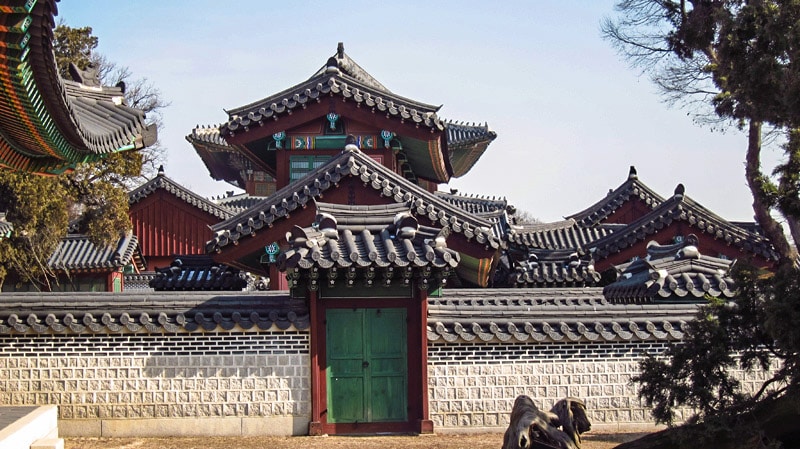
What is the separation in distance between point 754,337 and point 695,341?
0.50 meters

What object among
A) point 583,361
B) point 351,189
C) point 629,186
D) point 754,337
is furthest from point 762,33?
point 629,186

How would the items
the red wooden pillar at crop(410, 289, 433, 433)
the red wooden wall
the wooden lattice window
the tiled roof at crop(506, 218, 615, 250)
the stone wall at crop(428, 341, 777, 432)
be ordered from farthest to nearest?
the red wooden wall → the tiled roof at crop(506, 218, 615, 250) → the wooden lattice window → the stone wall at crop(428, 341, 777, 432) → the red wooden pillar at crop(410, 289, 433, 433)

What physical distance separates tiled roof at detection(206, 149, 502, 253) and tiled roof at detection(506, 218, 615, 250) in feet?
33.8

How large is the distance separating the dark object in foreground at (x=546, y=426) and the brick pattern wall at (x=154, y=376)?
15.2 feet

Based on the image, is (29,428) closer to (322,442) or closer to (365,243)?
(322,442)

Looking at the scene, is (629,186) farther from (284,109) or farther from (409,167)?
(284,109)

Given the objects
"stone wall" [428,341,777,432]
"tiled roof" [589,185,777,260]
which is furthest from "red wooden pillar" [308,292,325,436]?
"tiled roof" [589,185,777,260]

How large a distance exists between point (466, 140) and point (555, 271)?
1129 cm

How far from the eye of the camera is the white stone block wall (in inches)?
547

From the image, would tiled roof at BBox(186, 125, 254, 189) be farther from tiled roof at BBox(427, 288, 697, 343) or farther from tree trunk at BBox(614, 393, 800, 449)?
tree trunk at BBox(614, 393, 800, 449)

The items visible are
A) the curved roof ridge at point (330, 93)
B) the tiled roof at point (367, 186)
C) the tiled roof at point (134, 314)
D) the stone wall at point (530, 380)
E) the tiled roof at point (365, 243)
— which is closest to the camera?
the tiled roof at point (365, 243)

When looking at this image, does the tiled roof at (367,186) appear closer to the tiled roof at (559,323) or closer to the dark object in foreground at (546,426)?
the tiled roof at (559,323)

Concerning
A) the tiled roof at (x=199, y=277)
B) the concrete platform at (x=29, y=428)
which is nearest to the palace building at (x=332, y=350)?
the concrete platform at (x=29, y=428)

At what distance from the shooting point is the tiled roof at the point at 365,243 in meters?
13.5
